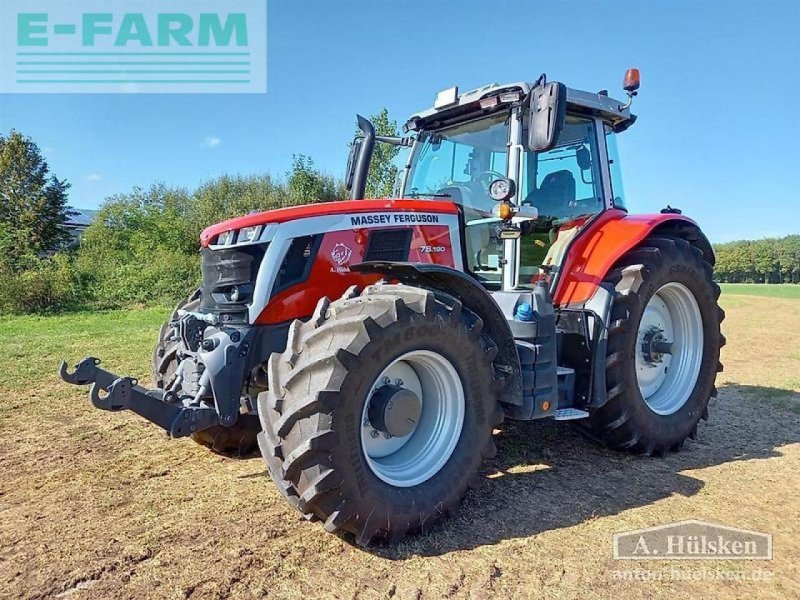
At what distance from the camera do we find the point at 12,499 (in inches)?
130

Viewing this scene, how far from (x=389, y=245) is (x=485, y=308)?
0.76m

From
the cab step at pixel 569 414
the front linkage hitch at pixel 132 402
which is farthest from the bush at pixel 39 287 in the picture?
the cab step at pixel 569 414

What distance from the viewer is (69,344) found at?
9312 millimetres

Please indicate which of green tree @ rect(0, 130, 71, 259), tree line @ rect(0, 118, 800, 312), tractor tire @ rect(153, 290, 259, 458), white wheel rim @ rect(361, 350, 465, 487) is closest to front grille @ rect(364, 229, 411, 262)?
white wheel rim @ rect(361, 350, 465, 487)

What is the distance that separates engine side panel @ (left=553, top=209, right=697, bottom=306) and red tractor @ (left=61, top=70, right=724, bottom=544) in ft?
0.05

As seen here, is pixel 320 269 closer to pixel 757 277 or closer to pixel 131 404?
pixel 131 404

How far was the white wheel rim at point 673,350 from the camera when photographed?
14.4ft

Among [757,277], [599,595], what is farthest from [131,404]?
[757,277]

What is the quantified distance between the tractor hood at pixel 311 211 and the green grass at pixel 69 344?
409cm

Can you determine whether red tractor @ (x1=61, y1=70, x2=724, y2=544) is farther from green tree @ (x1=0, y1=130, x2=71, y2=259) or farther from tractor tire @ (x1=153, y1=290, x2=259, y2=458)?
green tree @ (x1=0, y1=130, x2=71, y2=259)

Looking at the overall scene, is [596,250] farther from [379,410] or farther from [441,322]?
[379,410]

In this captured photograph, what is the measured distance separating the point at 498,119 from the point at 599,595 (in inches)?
124

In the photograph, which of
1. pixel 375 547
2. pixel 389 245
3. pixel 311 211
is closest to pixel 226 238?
pixel 311 211

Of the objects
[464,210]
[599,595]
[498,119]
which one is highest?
[498,119]
